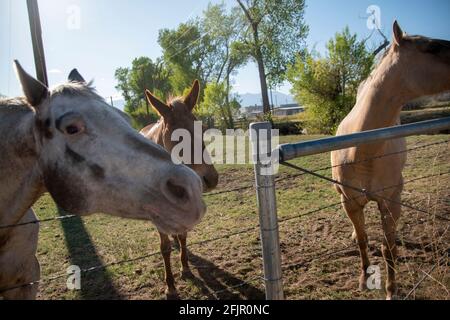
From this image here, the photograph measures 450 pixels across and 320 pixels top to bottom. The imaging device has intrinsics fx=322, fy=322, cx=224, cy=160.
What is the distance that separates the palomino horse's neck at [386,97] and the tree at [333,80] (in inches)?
694

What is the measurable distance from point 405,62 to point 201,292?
3.49 m

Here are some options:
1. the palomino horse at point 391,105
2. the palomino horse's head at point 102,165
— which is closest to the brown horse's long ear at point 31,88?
the palomino horse's head at point 102,165

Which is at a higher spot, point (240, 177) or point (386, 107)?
point (386, 107)

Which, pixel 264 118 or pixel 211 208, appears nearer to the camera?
pixel 211 208

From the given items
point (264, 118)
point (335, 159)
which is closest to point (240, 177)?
point (335, 159)

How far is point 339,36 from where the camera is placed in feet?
68.9

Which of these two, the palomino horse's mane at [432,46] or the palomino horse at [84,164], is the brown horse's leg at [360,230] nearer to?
the palomino horse's mane at [432,46]

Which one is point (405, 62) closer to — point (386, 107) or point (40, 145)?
point (386, 107)

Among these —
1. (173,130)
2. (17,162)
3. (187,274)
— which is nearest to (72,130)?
(17,162)

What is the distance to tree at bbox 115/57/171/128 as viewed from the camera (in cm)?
4994

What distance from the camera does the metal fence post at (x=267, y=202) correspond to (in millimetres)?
1701

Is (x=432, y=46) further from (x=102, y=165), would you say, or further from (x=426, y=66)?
(x=102, y=165)

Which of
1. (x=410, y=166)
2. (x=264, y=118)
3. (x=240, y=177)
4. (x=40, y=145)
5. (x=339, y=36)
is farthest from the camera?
(x=264, y=118)
